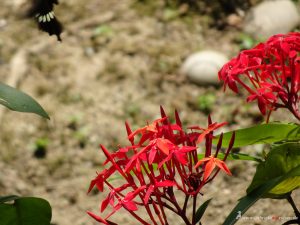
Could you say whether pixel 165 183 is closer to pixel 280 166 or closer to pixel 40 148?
pixel 280 166

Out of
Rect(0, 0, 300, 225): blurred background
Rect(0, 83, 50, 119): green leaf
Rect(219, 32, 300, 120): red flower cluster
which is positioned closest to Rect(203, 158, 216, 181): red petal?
Rect(219, 32, 300, 120): red flower cluster

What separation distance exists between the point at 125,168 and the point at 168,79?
285 cm

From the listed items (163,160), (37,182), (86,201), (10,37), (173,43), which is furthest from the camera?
(10,37)

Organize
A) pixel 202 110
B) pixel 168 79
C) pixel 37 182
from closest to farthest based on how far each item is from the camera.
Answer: pixel 37 182 → pixel 202 110 → pixel 168 79

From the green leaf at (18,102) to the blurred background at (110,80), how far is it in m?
1.69

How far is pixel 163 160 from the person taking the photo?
1.07 metres

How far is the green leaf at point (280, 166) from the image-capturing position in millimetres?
1118

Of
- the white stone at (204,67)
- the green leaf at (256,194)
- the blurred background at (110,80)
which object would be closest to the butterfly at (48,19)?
the green leaf at (256,194)

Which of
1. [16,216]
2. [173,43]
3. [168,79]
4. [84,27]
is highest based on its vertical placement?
[84,27]

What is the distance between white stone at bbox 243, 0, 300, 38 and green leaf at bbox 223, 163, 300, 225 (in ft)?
10.1

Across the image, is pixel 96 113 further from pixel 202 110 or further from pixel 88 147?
pixel 202 110

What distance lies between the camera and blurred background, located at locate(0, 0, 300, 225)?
11.0ft

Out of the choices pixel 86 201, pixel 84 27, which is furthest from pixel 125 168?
pixel 84 27

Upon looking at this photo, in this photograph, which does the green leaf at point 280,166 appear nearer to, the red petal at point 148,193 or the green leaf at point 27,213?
the red petal at point 148,193
